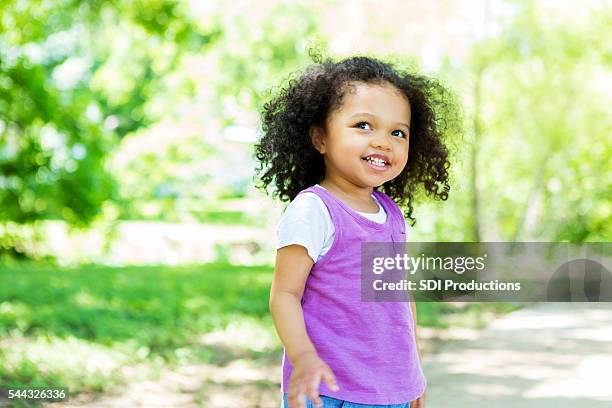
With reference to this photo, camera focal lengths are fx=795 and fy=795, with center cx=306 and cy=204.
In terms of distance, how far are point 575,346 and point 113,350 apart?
2.90 meters

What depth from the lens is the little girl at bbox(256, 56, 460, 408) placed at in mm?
1660

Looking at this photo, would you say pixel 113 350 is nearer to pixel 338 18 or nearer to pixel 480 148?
pixel 480 148

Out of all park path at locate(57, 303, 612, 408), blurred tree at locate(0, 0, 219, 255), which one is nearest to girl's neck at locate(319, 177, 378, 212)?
park path at locate(57, 303, 612, 408)

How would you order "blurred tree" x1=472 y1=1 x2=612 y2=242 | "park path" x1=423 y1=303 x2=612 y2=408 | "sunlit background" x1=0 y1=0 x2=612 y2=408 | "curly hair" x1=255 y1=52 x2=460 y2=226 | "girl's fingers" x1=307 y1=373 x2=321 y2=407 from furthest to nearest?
"blurred tree" x1=472 y1=1 x2=612 y2=242 → "sunlit background" x1=0 y1=0 x2=612 y2=408 → "park path" x1=423 y1=303 x2=612 y2=408 → "curly hair" x1=255 y1=52 x2=460 y2=226 → "girl's fingers" x1=307 y1=373 x2=321 y2=407

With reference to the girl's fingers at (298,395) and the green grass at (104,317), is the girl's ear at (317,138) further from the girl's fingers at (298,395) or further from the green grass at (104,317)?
the green grass at (104,317)

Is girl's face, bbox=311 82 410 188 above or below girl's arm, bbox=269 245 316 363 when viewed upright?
above

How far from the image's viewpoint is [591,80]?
9484mm

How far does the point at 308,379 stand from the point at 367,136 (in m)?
0.57

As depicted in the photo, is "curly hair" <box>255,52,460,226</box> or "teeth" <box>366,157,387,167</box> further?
"curly hair" <box>255,52,460,226</box>

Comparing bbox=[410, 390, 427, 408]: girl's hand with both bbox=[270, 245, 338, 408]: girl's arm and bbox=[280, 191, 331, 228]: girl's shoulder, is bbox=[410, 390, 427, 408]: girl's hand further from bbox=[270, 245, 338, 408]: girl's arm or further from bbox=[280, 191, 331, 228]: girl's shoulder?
bbox=[280, 191, 331, 228]: girl's shoulder

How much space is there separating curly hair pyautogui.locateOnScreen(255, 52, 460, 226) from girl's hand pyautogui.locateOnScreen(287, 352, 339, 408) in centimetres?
58

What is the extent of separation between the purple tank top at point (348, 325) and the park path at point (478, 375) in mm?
2072

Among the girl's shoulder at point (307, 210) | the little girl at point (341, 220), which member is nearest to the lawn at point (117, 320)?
the little girl at point (341, 220)

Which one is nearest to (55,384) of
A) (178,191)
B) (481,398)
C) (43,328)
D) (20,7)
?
(43,328)
